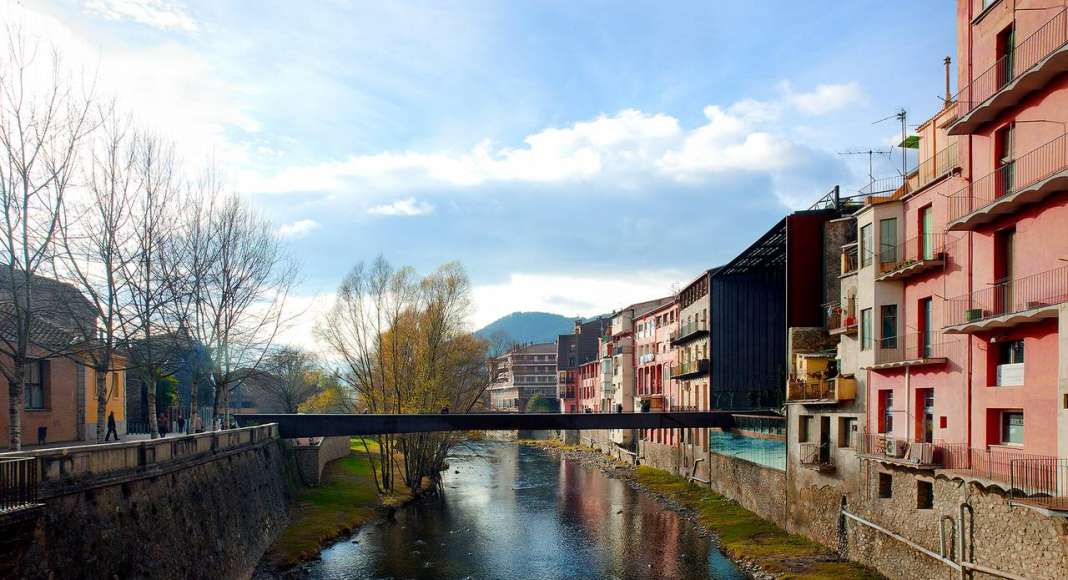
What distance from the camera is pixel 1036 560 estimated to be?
18.6m

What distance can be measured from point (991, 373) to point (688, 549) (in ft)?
57.0

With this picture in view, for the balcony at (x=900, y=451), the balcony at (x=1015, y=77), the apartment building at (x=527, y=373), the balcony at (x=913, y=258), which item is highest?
the balcony at (x=1015, y=77)

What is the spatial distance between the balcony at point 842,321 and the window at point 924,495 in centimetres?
802

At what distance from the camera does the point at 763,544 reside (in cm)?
3403

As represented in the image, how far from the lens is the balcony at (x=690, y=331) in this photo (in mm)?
56178

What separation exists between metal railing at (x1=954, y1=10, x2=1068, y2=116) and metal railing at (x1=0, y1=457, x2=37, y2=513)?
25.0 meters

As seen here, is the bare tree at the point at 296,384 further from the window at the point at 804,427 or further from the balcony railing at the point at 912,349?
the balcony railing at the point at 912,349

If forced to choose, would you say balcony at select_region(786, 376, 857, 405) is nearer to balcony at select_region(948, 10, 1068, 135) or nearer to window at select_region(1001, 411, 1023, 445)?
window at select_region(1001, 411, 1023, 445)

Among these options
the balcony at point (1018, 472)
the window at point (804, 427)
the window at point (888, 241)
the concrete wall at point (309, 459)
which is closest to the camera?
the balcony at point (1018, 472)

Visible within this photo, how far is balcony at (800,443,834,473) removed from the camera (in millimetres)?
32469

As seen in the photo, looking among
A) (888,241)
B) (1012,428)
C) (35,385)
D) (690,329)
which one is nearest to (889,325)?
(888,241)

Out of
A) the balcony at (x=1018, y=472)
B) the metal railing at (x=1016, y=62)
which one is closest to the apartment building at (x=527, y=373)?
the balcony at (x=1018, y=472)

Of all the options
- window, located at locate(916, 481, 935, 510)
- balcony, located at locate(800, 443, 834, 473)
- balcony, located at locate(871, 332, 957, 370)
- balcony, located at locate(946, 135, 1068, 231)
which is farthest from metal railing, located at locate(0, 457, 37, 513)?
balcony, located at locate(800, 443, 834, 473)

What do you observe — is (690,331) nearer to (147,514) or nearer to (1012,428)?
(1012,428)
